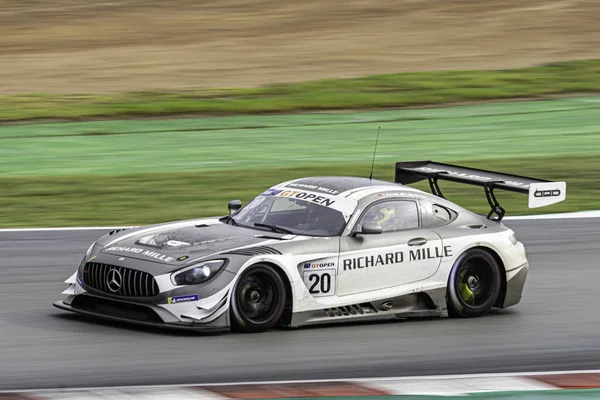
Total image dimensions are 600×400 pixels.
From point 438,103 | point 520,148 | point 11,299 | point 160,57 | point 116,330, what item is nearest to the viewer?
point 116,330

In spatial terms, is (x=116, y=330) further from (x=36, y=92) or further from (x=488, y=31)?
(x=488, y=31)

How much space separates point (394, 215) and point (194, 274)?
2023mm

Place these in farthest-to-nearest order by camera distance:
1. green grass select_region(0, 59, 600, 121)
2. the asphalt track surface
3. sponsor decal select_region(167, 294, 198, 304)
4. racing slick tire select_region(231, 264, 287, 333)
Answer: green grass select_region(0, 59, 600, 121)
racing slick tire select_region(231, 264, 287, 333)
sponsor decal select_region(167, 294, 198, 304)
the asphalt track surface

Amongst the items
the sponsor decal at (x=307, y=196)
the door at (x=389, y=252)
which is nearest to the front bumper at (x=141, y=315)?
the door at (x=389, y=252)

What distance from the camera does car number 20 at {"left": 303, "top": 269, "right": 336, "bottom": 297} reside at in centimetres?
893

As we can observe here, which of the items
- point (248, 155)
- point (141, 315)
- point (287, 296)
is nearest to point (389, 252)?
point (287, 296)

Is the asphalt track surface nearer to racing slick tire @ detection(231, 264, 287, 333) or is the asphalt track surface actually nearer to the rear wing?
racing slick tire @ detection(231, 264, 287, 333)

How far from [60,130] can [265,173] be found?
543cm

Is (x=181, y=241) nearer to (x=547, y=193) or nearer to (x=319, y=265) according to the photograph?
(x=319, y=265)

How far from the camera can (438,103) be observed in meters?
25.7

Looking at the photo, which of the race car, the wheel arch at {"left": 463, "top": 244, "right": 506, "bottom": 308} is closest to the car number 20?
the race car

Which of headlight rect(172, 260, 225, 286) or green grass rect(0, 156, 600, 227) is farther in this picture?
green grass rect(0, 156, 600, 227)

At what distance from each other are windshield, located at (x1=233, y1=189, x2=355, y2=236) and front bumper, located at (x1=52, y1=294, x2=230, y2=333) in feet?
3.91

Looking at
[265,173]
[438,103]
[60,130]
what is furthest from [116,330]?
[438,103]
